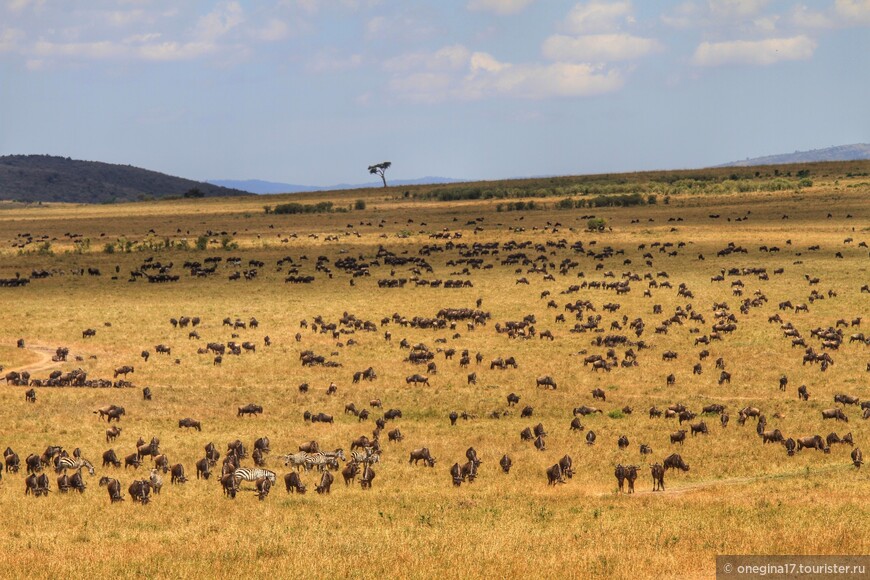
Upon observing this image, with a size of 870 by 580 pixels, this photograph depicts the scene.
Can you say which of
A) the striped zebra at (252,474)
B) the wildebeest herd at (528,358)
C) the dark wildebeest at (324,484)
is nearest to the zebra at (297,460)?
the wildebeest herd at (528,358)

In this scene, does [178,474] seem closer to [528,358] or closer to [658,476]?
[658,476]

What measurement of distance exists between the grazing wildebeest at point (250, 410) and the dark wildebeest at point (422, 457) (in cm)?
684

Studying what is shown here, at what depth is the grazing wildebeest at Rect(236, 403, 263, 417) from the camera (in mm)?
29938

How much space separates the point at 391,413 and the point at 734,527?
1403 centimetres

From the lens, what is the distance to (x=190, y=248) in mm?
79438

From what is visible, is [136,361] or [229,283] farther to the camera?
[229,283]

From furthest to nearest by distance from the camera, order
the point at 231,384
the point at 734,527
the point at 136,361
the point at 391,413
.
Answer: the point at 136,361
the point at 231,384
the point at 391,413
the point at 734,527

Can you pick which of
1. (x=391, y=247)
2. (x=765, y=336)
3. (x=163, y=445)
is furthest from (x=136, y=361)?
(x=391, y=247)

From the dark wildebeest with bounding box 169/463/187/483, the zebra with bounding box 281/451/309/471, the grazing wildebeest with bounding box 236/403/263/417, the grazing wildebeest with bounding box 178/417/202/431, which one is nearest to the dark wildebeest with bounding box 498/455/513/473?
the zebra with bounding box 281/451/309/471

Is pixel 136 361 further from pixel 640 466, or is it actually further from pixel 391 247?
pixel 391 247

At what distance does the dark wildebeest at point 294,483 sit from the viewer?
21.8m

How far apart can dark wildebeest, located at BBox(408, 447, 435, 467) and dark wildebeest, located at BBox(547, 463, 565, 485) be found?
10.7ft

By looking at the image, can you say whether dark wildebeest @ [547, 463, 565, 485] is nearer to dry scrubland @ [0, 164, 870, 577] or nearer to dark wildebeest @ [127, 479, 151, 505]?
dry scrubland @ [0, 164, 870, 577]

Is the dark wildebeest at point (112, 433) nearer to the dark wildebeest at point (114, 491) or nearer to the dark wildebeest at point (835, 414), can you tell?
the dark wildebeest at point (114, 491)
